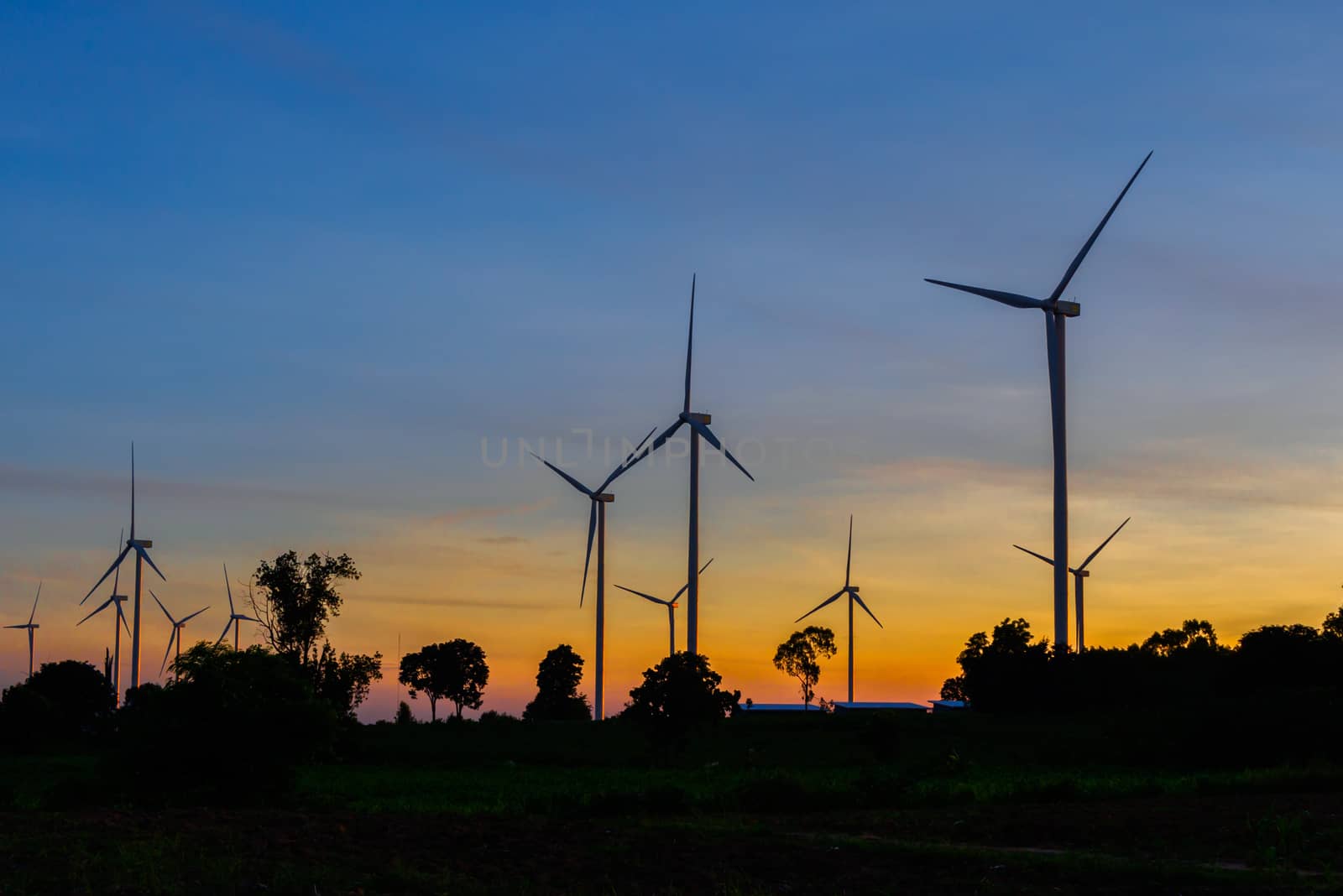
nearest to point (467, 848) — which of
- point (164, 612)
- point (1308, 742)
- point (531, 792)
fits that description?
point (531, 792)

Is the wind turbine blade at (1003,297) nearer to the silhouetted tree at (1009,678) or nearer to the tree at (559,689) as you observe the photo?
the silhouetted tree at (1009,678)

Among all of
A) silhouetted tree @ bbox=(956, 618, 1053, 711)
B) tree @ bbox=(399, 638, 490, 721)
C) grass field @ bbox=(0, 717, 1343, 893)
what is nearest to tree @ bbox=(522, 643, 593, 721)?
tree @ bbox=(399, 638, 490, 721)

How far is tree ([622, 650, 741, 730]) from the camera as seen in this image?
73.1 meters

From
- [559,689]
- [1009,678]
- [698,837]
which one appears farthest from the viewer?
[559,689]

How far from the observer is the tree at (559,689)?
5984 inches

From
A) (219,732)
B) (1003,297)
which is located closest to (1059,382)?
(1003,297)

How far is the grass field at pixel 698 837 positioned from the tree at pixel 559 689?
9823 centimetres

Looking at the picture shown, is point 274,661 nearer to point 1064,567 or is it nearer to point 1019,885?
point 1019,885

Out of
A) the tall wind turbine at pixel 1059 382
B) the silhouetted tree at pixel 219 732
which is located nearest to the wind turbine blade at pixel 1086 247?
the tall wind turbine at pixel 1059 382

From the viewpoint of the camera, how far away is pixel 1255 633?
88250 millimetres

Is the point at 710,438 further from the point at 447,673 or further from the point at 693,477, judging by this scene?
the point at 447,673

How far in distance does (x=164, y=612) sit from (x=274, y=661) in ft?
348

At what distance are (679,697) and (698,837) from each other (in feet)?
139

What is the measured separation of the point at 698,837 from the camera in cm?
3119
